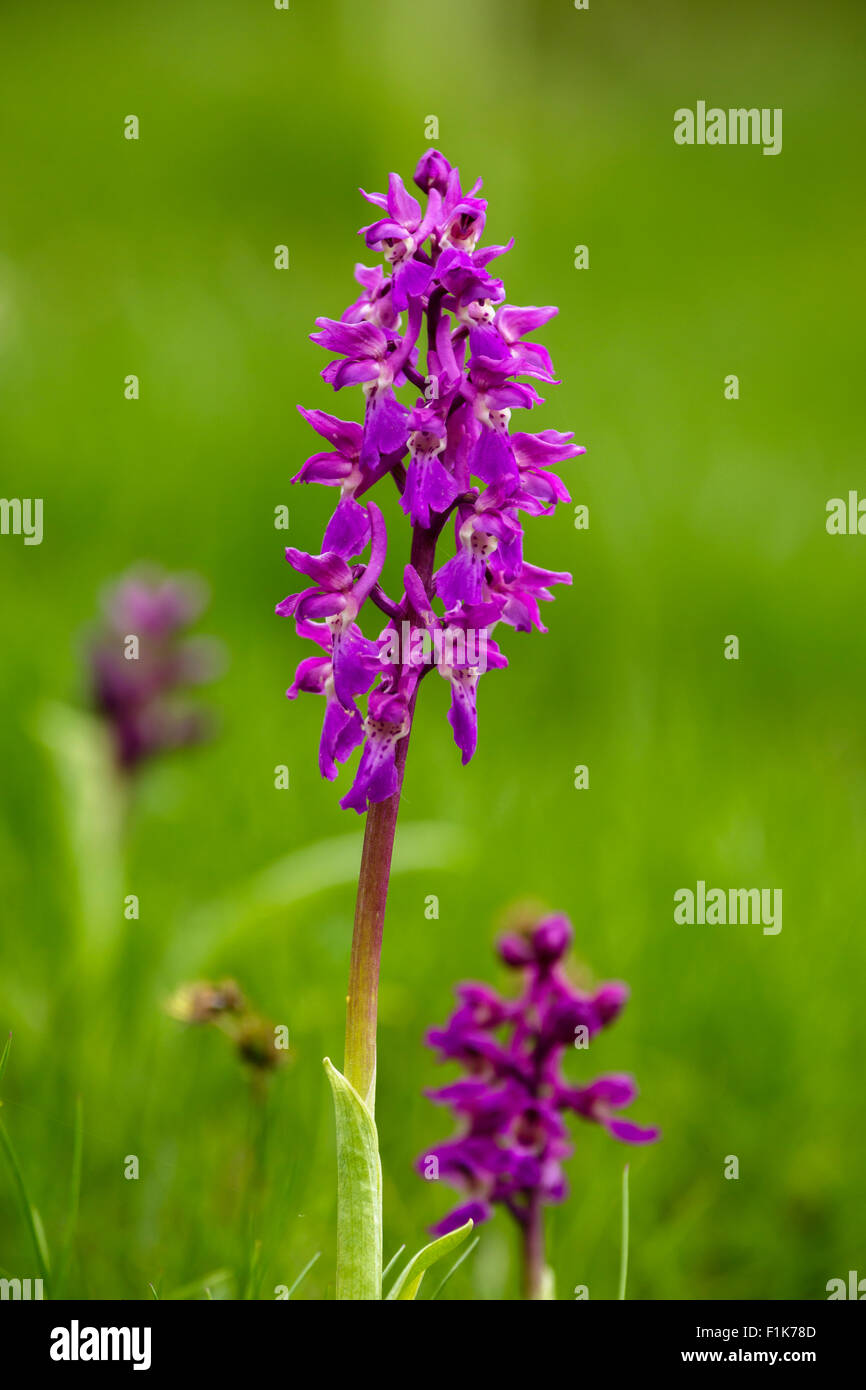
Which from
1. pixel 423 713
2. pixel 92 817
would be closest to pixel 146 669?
pixel 92 817

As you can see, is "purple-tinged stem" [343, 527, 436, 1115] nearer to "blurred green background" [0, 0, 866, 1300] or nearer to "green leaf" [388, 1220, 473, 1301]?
"green leaf" [388, 1220, 473, 1301]

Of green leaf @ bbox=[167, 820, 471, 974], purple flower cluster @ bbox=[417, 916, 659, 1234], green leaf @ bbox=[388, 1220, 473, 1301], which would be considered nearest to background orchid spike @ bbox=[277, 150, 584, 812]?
green leaf @ bbox=[388, 1220, 473, 1301]

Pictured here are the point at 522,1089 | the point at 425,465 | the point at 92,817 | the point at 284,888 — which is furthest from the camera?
the point at 92,817

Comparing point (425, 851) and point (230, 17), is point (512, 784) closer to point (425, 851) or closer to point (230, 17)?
point (425, 851)

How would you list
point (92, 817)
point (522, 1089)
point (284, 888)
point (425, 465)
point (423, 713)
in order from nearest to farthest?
point (425, 465), point (522, 1089), point (284, 888), point (92, 817), point (423, 713)

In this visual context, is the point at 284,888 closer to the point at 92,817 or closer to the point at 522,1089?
the point at 92,817
